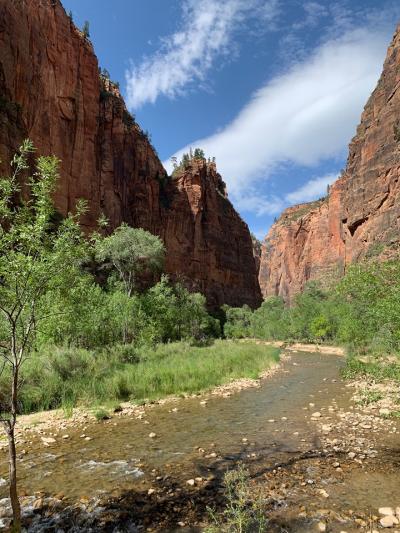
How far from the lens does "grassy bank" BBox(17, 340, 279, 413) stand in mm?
13484

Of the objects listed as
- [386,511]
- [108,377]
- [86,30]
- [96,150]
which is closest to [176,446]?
[386,511]

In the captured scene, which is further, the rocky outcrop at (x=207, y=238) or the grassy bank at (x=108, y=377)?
the rocky outcrop at (x=207, y=238)

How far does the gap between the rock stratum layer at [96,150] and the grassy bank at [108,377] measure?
74.3 feet

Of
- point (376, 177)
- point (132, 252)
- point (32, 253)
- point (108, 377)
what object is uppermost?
point (376, 177)

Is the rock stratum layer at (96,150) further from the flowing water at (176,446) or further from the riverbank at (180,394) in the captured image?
the flowing water at (176,446)

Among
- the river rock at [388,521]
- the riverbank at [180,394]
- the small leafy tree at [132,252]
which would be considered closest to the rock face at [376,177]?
the small leafy tree at [132,252]

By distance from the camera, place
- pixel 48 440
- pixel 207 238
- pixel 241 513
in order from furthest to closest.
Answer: pixel 207 238 < pixel 48 440 < pixel 241 513

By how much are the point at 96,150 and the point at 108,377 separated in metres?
48.0

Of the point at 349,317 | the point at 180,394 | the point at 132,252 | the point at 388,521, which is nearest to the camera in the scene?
the point at 388,521

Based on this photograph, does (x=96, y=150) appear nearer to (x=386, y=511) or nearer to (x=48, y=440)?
(x=48, y=440)

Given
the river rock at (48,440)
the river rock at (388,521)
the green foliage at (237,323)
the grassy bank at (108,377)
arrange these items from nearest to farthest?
the river rock at (388,521) < the river rock at (48,440) < the grassy bank at (108,377) < the green foliage at (237,323)

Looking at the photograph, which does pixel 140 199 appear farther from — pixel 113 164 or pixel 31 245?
pixel 31 245

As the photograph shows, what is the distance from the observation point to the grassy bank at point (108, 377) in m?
13.5

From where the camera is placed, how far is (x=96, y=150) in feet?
184
